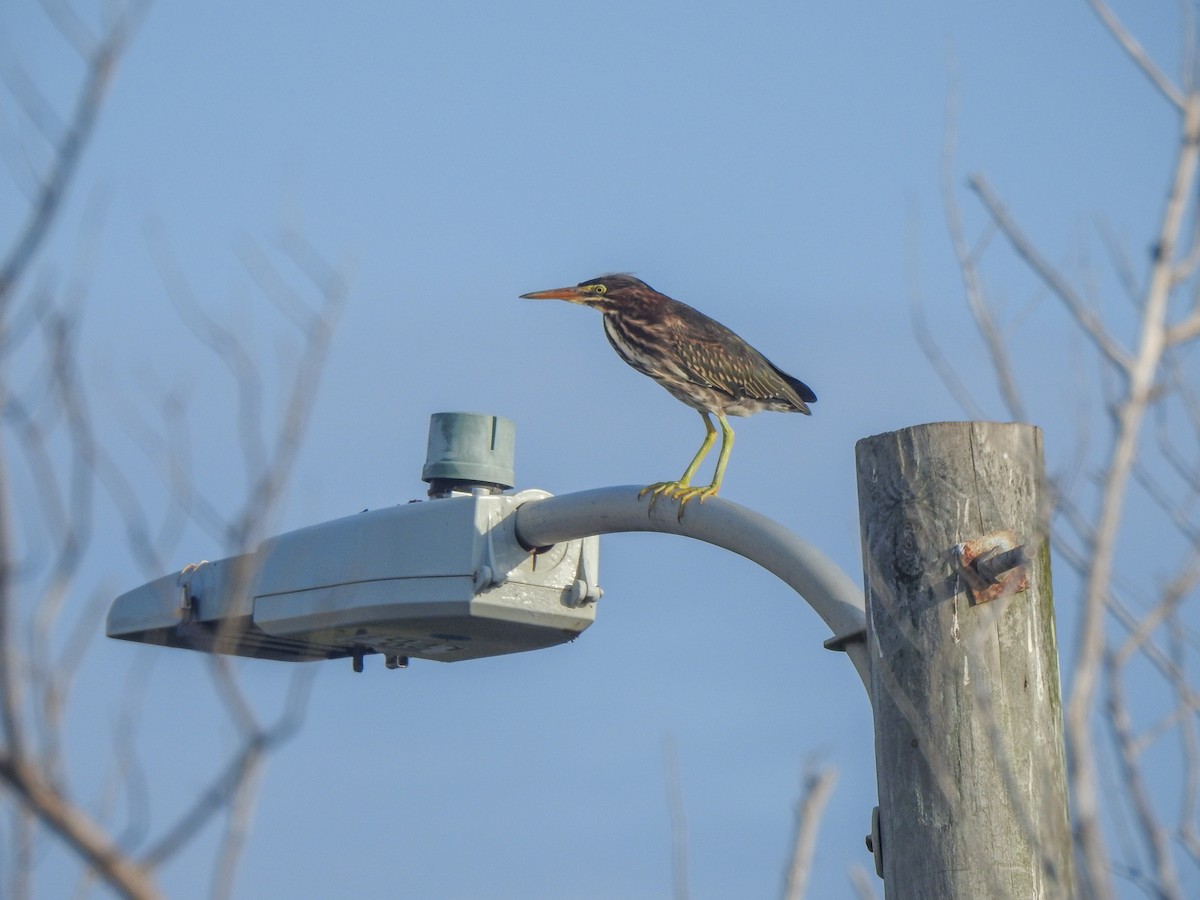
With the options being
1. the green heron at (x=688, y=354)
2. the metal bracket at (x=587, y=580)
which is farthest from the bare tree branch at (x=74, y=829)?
the green heron at (x=688, y=354)

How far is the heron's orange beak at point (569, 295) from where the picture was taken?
817cm

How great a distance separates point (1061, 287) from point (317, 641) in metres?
2.94

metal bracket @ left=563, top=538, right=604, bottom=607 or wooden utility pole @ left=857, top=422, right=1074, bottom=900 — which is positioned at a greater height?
metal bracket @ left=563, top=538, right=604, bottom=607

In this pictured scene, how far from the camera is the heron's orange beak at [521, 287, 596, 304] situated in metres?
8.17

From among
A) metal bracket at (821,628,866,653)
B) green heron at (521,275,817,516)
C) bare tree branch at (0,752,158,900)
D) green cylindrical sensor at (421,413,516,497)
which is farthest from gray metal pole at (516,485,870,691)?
green heron at (521,275,817,516)

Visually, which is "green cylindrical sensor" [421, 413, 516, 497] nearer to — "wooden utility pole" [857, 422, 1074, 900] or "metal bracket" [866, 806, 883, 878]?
"wooden utility pole" [857, 422, 1074, 900]

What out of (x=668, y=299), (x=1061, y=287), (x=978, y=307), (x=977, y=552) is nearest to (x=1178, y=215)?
(x=1061, y=287)

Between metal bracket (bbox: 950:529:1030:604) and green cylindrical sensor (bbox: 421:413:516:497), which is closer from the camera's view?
metal bracket (bbox: 950:529:1030:604)

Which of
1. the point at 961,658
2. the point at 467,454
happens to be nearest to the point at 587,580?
the point at 467,454

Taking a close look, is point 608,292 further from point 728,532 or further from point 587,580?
point 728,532

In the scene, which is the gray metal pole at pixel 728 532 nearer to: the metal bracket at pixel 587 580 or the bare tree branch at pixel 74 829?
the metal bracket at pixel 587 580

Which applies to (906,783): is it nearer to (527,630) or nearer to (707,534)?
(707,534)

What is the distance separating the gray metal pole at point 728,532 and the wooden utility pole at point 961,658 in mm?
138

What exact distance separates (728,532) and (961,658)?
95cm
